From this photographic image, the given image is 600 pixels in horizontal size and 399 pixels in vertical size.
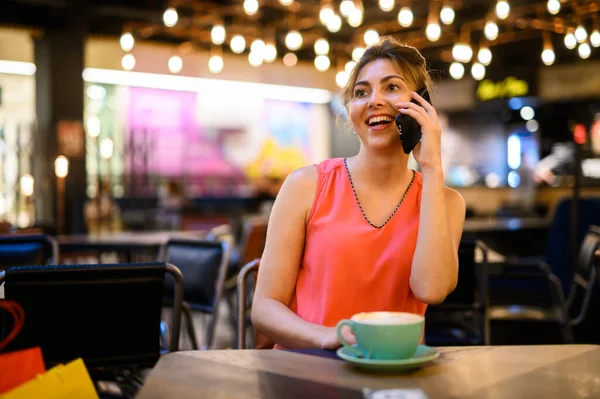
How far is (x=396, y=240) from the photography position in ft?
5.29

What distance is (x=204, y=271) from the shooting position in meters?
2.72

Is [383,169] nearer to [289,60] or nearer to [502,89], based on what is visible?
[502,89]

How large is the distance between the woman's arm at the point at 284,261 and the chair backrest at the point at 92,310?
0.33m

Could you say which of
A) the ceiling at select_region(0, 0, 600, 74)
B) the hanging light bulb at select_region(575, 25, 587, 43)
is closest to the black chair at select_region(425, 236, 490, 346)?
the hanging light bulb at select_region(575, 25, 587, 43)

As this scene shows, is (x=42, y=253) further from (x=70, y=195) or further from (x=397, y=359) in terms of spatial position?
(x=70, y=195)

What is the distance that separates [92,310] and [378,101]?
2.81ft

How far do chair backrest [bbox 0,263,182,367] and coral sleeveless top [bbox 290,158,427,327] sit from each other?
0.39 m

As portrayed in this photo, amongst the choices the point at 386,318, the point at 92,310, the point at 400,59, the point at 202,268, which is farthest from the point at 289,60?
the point at 386,318

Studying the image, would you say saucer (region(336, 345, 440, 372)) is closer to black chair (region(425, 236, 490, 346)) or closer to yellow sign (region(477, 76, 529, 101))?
black chair (region(425, 236, 490, 346))

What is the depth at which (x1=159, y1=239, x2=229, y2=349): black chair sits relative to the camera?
2688 mm

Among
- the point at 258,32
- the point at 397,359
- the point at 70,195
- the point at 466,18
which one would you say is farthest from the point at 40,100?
the point at 397,359

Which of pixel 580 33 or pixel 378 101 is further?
pixel 580 33

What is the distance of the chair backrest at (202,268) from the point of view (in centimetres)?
271

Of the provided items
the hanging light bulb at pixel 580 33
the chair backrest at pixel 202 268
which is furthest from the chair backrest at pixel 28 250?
the hanging light bulb at pixel 580 33
